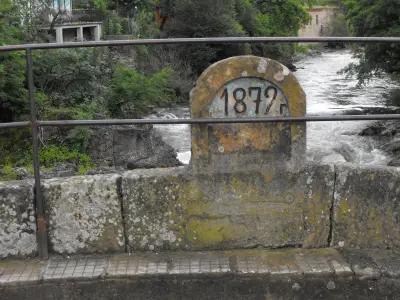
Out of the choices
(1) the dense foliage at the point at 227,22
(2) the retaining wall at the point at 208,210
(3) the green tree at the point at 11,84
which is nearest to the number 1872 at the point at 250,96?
(2) the retaining wall at the point at 208,210

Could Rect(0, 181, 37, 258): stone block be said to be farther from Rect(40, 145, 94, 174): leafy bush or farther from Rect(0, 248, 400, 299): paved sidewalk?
Rect(40, 145, 94, 174): leafy bush

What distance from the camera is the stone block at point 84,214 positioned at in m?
3.58

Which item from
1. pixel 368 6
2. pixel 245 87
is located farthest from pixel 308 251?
pixel 368 6

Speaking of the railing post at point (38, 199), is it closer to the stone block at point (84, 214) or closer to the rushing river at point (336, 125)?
the stone block at point (84, 214)

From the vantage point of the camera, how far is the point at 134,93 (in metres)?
20.3

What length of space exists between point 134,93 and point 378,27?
10.2 meters

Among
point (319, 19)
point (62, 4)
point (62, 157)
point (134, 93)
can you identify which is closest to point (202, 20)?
point (62, 4)

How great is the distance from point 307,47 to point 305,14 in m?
12.5

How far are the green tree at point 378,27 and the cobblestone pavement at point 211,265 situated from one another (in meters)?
19.5

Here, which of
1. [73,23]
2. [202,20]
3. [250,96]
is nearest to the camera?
[250,96]

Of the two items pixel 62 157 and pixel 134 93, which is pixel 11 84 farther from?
pixel 134 93

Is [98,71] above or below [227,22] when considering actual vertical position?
below

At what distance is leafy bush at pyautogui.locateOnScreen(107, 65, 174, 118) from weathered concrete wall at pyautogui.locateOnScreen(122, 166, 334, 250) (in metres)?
15.8

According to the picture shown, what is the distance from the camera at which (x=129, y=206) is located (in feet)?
11.9
